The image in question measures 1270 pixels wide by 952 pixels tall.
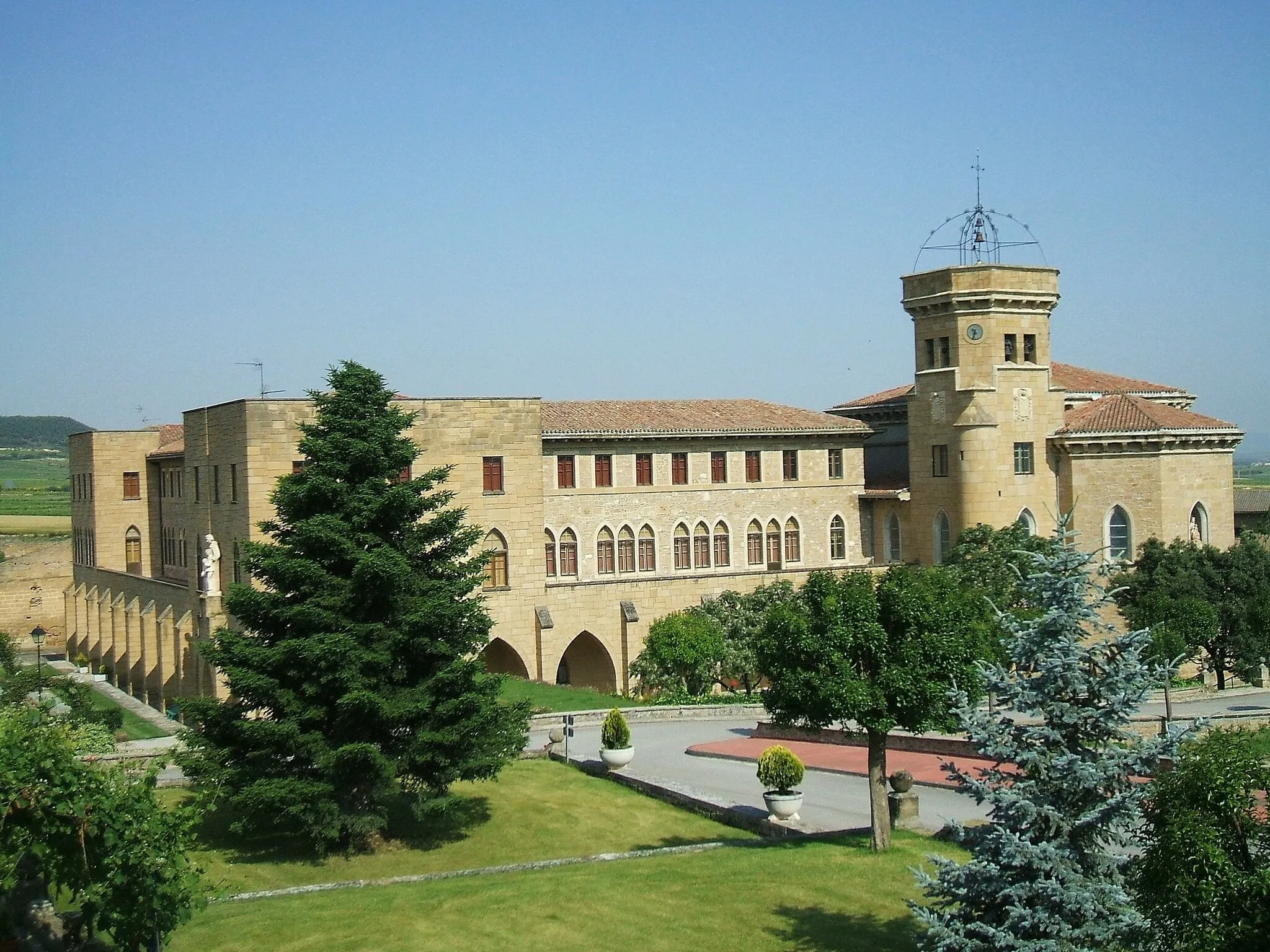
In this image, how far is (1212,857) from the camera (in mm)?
11758

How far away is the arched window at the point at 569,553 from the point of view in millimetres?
48219

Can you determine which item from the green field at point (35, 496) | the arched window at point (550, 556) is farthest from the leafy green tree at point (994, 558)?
the green field at point (35, 496)

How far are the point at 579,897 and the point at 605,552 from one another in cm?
3002

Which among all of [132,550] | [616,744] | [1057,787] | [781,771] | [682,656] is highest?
[132,550]

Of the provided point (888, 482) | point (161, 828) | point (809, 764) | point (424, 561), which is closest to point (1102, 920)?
point (161, 828)

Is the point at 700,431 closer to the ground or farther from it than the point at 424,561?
farther from it

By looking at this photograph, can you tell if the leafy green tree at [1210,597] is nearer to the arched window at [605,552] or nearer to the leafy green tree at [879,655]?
the arched window at [605,552]

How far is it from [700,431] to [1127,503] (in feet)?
47.9

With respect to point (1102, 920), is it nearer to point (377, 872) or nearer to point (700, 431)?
point (377, 872)

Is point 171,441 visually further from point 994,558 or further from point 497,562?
point 994,558

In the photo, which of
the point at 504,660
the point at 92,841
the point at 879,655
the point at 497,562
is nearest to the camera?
the point at 92,841

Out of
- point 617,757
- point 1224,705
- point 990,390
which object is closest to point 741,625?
point 990,390

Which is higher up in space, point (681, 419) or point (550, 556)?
point (681, 419)

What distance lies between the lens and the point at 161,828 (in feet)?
50.3
